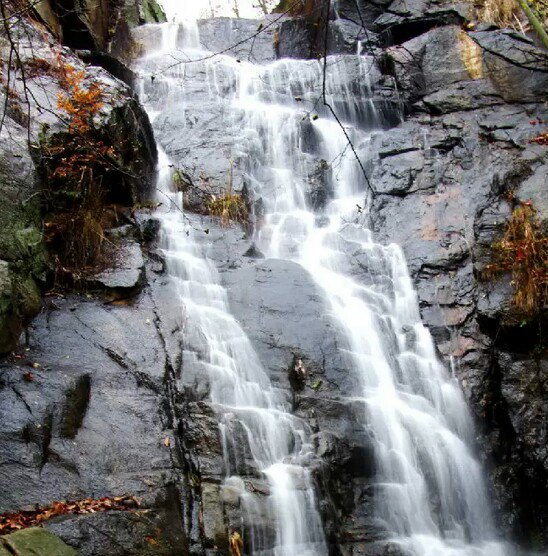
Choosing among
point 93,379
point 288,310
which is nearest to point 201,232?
point 288,310

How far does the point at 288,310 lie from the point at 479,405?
2.76m

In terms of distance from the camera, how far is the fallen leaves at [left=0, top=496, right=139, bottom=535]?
423 cm

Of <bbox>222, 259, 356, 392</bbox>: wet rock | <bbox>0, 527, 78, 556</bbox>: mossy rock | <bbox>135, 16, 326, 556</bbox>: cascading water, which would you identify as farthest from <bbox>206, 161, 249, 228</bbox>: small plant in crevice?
<bbox>0, 527, 78, 556</bbox>: mossy rock

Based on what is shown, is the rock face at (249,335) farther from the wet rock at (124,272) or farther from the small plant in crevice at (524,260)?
the small plant in crevice at (524,260)

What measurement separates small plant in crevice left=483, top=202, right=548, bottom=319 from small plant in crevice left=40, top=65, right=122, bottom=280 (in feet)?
18.3

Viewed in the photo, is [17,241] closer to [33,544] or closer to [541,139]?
[33,544]

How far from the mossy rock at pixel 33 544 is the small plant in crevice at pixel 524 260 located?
20.4 feet

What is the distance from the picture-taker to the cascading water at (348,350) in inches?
232

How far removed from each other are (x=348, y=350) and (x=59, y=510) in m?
4.10

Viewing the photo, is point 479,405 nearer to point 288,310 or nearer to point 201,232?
point 288,310

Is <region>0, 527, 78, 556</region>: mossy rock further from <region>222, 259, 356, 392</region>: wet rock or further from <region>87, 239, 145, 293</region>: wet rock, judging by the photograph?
<region>87, 239, 145, 293</region>: wet rock

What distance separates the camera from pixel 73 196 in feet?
24.4

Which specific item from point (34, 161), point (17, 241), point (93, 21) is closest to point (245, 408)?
point (17, 241)

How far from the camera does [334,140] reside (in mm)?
12180
